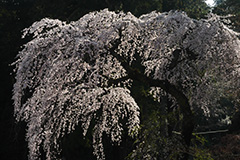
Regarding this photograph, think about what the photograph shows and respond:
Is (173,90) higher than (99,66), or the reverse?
(99,66)

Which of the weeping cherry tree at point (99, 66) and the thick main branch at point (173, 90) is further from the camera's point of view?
the thick main branch at point (173, 90)

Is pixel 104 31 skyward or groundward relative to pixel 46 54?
skyward

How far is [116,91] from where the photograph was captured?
3191mm

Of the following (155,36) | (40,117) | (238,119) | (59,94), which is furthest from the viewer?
(238,119)

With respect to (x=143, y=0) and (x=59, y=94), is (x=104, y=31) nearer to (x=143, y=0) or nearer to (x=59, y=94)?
(x=59, y=94)

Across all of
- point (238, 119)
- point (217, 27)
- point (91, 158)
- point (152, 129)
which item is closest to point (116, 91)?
point (152, 129)

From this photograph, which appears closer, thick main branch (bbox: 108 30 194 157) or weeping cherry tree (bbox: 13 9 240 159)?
weeping cherry tree (bbox: 13 9 240 159)

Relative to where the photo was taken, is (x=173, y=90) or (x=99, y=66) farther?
(x=173, y=90)

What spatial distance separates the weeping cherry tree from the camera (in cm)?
272

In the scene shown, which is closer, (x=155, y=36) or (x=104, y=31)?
(x=104, y=31)

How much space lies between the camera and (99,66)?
2.90m

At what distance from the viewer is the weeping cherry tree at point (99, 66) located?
2719mm

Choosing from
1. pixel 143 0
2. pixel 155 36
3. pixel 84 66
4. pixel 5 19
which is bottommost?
pixel 84 66

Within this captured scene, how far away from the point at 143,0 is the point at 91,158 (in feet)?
19.1
